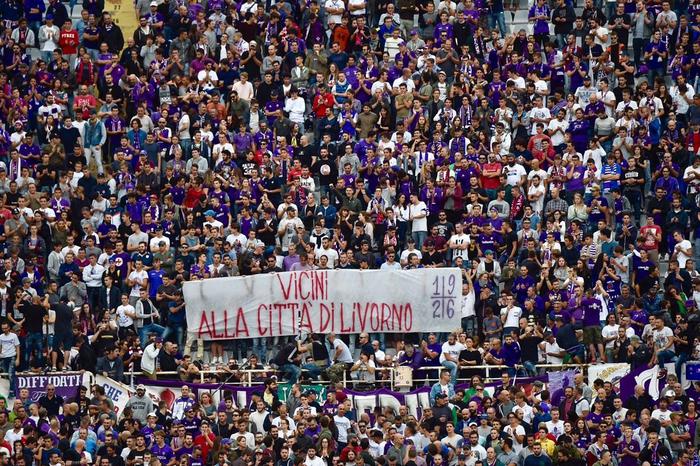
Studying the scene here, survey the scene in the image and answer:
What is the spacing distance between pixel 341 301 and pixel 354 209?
215 cm

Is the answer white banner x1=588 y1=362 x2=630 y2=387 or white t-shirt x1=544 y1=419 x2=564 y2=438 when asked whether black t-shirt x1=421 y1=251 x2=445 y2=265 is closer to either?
white banner x1=588 y1=362 x2=630 y2=387

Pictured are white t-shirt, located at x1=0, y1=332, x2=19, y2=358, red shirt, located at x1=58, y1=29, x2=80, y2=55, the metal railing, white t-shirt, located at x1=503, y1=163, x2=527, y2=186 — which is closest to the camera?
the metal railing

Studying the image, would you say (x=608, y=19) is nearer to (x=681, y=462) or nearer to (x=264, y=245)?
(x=264, y=245)

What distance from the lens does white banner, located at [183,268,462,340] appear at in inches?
1485

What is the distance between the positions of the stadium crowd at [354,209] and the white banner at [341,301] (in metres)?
0.24

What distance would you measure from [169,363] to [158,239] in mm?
2982

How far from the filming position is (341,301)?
124 ft

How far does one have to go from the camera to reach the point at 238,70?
42.9 metres

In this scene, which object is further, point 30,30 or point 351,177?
point 30,30

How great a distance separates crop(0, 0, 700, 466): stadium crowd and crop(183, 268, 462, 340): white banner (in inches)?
9.4

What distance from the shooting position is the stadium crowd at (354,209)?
34.0m

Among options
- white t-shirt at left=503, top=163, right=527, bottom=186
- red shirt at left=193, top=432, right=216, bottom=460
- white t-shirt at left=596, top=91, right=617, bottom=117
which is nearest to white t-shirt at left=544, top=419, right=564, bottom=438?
red shirt at left=193, top=432, right=216, bottom=460

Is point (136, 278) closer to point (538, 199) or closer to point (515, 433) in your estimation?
point (538, 199)

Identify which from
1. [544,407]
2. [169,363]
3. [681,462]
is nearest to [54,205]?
[169,363]
